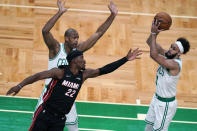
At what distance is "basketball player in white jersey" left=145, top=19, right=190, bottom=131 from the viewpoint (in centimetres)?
609

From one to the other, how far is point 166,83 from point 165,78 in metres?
0.08

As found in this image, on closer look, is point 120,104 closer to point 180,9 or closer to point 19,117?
point 19,117

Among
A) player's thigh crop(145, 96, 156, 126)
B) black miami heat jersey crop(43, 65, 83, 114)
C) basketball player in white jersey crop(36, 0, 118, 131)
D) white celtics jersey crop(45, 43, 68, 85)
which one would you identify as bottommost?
player's thigh crop(145, 96, 156, 126)

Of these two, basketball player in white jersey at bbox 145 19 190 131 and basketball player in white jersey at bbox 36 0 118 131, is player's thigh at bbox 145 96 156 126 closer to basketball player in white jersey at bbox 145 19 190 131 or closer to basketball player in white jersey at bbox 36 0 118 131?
basketball player in white jersey at bbox 145 19 190 131

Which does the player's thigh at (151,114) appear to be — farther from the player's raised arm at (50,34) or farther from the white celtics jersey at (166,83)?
the player's raised arm at (50,34)

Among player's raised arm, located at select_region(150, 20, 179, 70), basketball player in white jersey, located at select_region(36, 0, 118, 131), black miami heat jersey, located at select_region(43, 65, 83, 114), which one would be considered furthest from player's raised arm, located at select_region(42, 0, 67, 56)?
player's raised arm, located at select_region(150, 20, 179, 70)

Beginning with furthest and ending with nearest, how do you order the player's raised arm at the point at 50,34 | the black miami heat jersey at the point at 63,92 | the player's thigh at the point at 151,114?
the player's thigh at the point at 151,114, the player's raised arm at the point at 50,34, the black miami heat jersey at the point at 63,92

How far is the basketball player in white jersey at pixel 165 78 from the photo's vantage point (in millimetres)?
6086

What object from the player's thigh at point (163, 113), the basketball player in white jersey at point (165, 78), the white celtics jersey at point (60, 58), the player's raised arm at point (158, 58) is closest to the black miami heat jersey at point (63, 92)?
the white celtics jersey at point (60, 58)

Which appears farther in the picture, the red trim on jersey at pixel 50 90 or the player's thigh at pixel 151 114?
the player's thigh at pixel 151 114

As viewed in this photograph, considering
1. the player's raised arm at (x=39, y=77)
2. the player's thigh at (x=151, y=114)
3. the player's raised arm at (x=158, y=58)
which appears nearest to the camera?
the player's raised arm at (x=39, y=77)

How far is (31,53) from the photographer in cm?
985

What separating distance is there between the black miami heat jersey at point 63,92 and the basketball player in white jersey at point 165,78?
1.31 m

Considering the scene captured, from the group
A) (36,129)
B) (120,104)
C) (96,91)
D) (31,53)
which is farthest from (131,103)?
(36,129)
